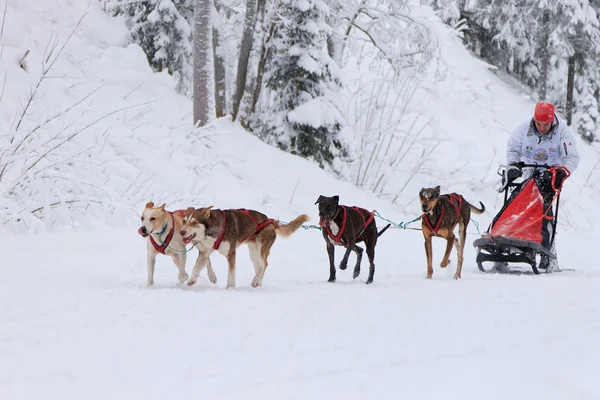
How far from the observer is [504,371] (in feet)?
10.8

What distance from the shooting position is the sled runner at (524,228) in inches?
316

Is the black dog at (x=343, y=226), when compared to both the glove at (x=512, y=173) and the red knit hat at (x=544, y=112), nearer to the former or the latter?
the glove at (x=512, y=173)

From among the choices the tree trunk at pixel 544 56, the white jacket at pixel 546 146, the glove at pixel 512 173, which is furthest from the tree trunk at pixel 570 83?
the glove at pixel 512 173

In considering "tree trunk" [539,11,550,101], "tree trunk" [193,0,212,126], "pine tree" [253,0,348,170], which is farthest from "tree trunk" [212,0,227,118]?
"tree trunk" [539,11,550,101]

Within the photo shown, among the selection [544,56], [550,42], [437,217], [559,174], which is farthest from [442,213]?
[544,56]

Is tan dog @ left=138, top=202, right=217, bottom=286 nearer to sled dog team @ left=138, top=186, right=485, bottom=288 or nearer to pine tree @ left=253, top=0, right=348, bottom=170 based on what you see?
sled dog team @ left=138, top=186, right=485, bottom=288

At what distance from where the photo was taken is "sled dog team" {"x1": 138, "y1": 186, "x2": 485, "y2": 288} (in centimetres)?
570

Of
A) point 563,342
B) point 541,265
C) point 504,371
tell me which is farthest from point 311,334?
point 541,265

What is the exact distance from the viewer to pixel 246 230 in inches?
241

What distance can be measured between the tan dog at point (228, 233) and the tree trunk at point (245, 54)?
Answer: 29.1 feet

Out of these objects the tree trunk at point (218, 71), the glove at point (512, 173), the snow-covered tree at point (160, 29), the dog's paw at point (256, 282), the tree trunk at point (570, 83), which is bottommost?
the dog's paw at point (256, 282)

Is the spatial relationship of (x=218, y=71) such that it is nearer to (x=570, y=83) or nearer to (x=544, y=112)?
(x=544, y=112)

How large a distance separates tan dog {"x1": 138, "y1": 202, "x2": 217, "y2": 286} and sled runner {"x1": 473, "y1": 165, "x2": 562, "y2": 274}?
4.00 metres

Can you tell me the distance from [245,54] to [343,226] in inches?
345
